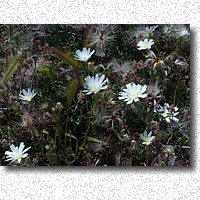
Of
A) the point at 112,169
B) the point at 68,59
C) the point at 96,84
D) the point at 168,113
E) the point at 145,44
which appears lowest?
the point at 112,169

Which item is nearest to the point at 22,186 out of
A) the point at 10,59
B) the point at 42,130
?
the point at 42,130

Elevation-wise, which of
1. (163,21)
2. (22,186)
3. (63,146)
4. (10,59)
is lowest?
(22,186)

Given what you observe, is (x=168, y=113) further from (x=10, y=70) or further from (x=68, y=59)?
(x=10, y=70)

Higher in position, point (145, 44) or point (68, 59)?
point (145, 44)

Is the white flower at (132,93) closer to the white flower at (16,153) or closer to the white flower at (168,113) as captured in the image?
the white flower at (168,113)

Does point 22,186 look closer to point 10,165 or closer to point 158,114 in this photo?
point 10,165

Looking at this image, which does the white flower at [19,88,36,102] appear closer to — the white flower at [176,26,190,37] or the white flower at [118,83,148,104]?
the white flower at [118,83,148,104]

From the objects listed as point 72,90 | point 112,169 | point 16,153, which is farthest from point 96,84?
point 16,153
